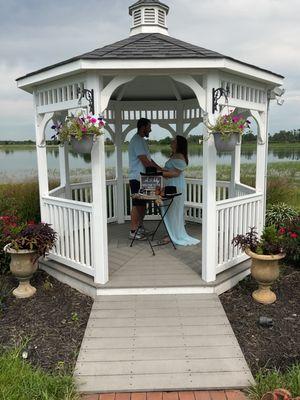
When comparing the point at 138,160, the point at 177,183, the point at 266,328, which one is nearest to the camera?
the point at 266,328

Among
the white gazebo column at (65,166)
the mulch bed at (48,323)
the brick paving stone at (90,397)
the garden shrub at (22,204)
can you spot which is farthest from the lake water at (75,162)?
the brick paving stone at (90,397)

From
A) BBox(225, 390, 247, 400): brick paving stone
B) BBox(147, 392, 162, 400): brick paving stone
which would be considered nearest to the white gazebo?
BBox(225, 390, 247, 400): brick paving stone

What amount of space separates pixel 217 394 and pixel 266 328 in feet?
4.03

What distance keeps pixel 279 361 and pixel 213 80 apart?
2.96 meters

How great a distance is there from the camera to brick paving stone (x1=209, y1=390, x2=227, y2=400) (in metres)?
2.78

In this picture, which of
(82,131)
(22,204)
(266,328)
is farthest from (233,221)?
(22,204)

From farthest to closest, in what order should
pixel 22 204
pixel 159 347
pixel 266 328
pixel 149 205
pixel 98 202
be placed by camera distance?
1. pixel 149 205
2. pixel 22 204
3. pixel 98 202
4. pixel 266 328
5. pixel 159 347

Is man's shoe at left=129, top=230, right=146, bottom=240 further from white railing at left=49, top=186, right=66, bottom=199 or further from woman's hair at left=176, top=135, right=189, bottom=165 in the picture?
woman's hair at left=176, top=135, right=189, bottom=165

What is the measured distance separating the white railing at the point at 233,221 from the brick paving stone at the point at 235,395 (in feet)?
6.20

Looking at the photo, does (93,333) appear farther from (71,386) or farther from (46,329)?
(71,386)

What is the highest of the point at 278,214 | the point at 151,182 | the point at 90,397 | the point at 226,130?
the point at 226,130

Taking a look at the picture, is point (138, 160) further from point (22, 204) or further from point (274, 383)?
point (274, 383)

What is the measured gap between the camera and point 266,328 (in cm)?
384

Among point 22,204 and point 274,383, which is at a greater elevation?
point 22,204
